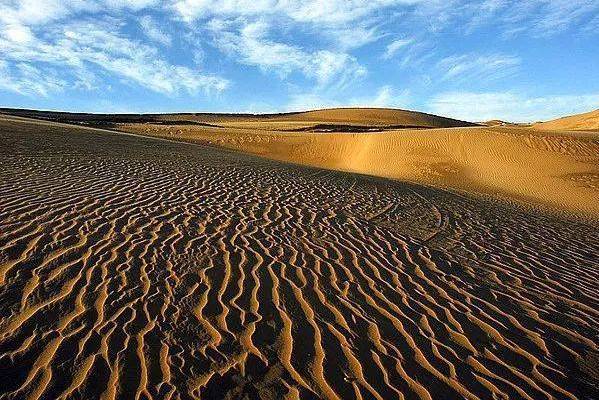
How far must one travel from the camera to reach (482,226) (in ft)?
32.1

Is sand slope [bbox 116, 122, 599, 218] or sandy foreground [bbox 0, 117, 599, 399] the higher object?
sandy foreground [bbox 0, 117, 599, 399]

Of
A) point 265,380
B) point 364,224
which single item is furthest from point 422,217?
point 265,380

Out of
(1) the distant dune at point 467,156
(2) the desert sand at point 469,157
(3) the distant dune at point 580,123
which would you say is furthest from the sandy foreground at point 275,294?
(3) the distant dune at point 580,123

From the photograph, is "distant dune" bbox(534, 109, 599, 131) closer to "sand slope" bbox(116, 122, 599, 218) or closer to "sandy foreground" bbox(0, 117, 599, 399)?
"sand slope" bbox(116, 122, 599, 218)

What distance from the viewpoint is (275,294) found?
5.07 meters

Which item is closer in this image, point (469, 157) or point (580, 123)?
point (469, 157)

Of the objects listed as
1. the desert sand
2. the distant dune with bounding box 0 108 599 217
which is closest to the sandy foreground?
the desert sand

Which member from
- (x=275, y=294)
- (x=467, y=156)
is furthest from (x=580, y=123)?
(x=275, y=294)

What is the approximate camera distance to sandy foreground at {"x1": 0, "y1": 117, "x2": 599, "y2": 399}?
362 cm

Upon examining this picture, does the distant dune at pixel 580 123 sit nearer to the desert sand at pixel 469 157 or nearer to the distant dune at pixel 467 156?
the distant dune at pixel 467 156

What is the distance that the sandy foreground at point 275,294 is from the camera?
362 cm

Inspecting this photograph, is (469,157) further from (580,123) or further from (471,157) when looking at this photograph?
(580,123)

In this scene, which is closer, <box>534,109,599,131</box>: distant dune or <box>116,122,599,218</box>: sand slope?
<box>116,122,599,218</box>: sand slope

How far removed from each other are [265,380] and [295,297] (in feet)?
Result: 5.06
